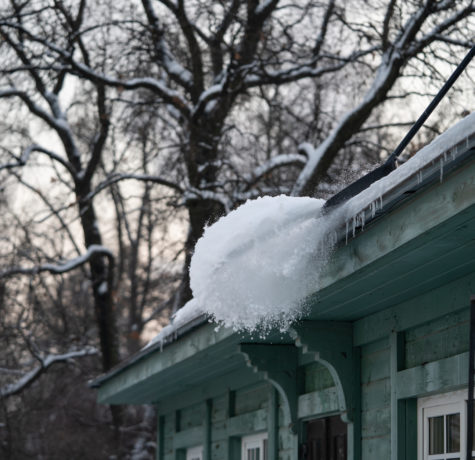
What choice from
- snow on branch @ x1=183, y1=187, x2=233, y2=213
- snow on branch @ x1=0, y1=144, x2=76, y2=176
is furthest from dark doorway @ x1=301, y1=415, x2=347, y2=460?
snow on branch @ x1=0, y1=144, x2=76, y2=176

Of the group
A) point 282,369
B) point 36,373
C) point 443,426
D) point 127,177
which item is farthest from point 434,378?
point 36,373

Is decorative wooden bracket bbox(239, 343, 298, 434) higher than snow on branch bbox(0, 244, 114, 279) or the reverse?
the reverse

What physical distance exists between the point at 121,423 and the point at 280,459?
39.1 feet

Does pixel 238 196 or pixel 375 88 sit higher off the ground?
pixel 375 88

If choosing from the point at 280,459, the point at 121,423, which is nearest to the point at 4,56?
the point at 121,423

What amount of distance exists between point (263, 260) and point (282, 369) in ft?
7.95

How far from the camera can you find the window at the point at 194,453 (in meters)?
9.43

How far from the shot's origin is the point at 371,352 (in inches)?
219

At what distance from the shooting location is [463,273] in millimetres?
4363

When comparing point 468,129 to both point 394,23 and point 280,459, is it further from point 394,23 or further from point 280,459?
point 394,23

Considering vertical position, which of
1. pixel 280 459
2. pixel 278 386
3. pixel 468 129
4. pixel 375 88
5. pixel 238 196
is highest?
pixel 375 88

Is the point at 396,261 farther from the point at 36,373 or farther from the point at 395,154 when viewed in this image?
the point at 36,373

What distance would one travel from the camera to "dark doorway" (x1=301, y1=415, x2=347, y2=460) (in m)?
6.05

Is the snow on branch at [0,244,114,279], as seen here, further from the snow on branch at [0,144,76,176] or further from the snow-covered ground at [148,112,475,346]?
the snow-covered ground at [148,112,475,346]
